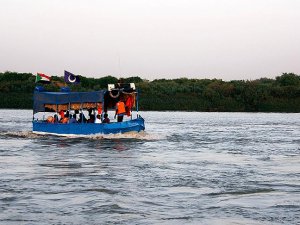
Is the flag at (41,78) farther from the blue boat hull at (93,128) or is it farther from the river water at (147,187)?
the river water at (147,187)

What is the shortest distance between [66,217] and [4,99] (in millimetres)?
113609

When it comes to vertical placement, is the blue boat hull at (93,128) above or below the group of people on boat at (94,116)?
below

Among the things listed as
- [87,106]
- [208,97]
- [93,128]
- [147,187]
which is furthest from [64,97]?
[208,97]

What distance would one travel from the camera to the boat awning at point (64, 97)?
3491cm

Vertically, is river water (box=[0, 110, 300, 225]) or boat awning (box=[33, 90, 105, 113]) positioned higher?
boat awning (box=[33, 90, 105, 113])

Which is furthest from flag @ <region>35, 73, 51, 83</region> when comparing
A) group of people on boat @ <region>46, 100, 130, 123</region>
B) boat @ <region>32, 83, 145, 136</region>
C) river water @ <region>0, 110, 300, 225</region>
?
river water @ <region>0, 110, 300, 225</region>

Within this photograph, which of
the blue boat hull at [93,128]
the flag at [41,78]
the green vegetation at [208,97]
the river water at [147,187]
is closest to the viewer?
the river water at [147,187]

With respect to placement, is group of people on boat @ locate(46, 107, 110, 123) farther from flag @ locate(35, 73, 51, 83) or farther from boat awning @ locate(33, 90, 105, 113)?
flag @ locate(35, 73, 51, 83)

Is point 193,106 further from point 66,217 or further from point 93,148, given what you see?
point 66,217

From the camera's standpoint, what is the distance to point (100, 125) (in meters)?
34.4

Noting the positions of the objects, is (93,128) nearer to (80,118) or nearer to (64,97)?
(80,118)

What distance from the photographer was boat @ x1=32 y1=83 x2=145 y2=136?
3456 centimetres

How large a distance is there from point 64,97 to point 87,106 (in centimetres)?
157

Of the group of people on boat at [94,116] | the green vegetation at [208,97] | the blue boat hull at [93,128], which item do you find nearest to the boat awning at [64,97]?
the group of people on boat at [94,116]
